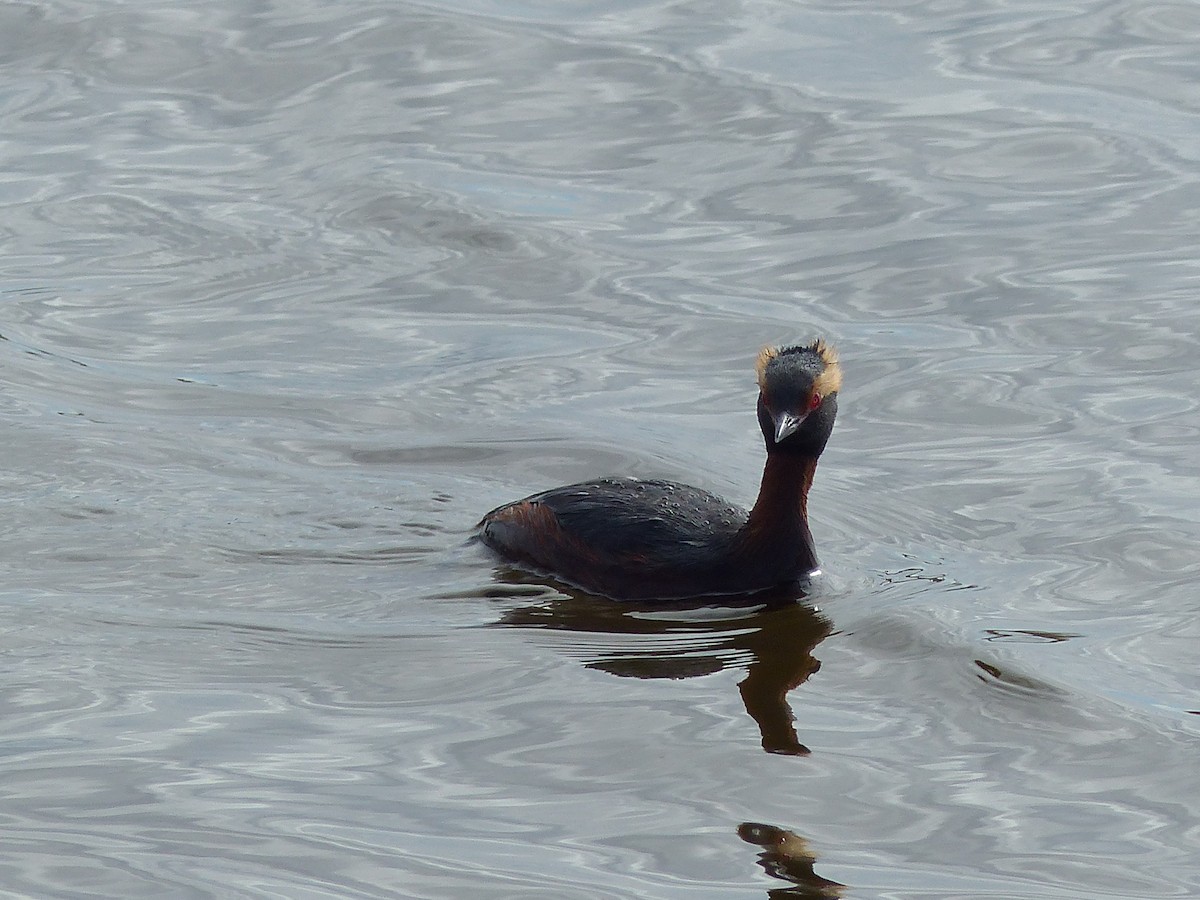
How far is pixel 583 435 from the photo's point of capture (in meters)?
10.8

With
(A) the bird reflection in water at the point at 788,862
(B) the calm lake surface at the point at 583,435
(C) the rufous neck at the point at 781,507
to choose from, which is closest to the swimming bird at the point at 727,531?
(C) the rufous neck at the point at 781,507

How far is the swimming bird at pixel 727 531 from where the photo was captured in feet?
28.0

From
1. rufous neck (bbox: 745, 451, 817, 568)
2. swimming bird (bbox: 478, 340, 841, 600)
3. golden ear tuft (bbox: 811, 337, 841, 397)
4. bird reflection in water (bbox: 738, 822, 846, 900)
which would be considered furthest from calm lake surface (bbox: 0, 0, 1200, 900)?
golden ear tuft (bbox: 811, 337, 841, 397)

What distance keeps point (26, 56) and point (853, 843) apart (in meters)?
13.3

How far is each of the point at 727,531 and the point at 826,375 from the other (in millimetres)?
801

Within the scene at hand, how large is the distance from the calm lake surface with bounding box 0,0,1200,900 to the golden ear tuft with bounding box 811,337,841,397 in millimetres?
851

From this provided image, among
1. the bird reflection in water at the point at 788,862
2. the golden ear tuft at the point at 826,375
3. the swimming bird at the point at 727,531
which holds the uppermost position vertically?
the golden ear tuft at the point at 826,375

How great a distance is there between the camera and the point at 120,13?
18391 millimetres

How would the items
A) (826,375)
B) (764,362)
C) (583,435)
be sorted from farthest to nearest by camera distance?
1. (583,435)
2. (764,362)
3. (826,375)

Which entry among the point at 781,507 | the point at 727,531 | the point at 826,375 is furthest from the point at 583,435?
the point at 826,375

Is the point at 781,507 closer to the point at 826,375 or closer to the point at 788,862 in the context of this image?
the point at 826,375

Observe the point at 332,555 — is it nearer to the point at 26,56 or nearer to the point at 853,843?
the point at 853,843

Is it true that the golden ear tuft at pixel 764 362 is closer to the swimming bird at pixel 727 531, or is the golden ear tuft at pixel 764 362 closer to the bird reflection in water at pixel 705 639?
the swimming bird at pixel 727 531

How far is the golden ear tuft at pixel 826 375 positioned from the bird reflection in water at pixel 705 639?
2.88 ft
